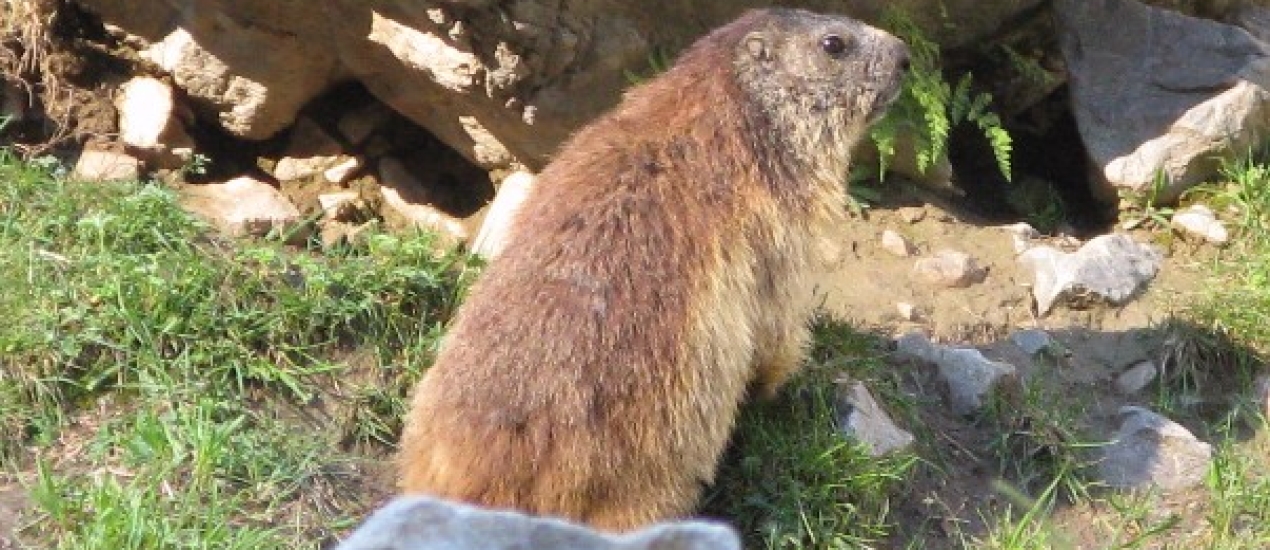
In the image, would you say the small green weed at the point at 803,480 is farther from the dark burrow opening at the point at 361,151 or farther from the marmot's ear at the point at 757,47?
the dark burrow opening at the point at 361,151

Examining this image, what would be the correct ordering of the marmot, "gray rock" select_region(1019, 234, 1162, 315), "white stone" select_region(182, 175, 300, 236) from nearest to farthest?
the marmot
"white stone" select_region(182, 175, 300, 236)
"gray rock" select_region(1019, 234, 1162, 315)

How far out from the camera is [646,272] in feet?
15.1

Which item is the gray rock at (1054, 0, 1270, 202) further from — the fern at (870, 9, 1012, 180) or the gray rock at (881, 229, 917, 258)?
the gray rock at (881, 229, 917, 258)

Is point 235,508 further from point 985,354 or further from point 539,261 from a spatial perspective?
point 985,354

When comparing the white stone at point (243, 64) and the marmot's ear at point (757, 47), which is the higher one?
the marmot's ear at point (757, 47)

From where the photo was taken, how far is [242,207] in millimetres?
6004

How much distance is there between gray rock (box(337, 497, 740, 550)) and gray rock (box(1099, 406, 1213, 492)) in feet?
12.9

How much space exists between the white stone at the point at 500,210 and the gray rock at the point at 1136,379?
2.13 meters

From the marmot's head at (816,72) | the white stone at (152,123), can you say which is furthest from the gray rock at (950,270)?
the white stone at (152,123)

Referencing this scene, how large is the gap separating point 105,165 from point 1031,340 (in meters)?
3.27

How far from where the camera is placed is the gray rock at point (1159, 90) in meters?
6.70

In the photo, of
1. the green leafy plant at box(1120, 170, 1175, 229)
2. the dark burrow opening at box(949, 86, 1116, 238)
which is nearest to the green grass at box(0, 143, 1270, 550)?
the green leafy plant at box(1120, 170, 1175, 229)

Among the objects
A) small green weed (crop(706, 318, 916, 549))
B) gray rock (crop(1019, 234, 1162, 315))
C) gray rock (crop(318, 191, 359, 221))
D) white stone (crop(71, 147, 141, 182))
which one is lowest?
→ gray rock (crop(1019, 234, 1162, 315))

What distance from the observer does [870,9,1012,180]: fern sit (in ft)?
20.2
